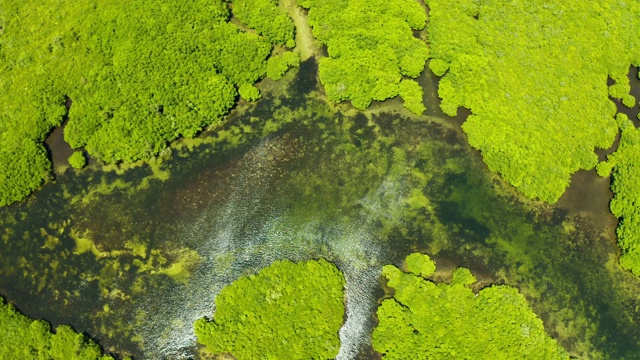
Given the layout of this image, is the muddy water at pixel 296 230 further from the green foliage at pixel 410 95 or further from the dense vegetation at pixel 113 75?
the dense vegetation at pixel 113 75

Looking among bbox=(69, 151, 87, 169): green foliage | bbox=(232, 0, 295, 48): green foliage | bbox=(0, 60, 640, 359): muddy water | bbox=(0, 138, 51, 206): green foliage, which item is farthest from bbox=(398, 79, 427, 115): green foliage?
bbox=(0, 138, 51, 206): green foliage

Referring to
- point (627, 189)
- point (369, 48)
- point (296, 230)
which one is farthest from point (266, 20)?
point (627, 189)

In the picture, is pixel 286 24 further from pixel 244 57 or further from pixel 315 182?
pixel 315 182

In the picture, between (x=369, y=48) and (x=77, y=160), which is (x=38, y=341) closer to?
(x=77, y=160)

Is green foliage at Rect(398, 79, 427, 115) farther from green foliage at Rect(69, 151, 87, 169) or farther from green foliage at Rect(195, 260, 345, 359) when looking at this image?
green foliage at Rect(69, 151, 87, 169)

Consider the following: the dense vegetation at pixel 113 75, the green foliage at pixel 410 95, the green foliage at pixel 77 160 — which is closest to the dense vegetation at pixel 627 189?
the green foliage at pixel 410 95
